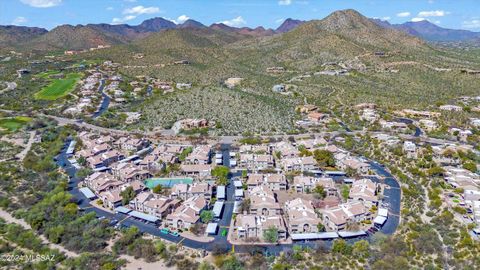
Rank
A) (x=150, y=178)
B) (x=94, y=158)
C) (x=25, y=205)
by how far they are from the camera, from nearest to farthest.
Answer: (x=25, y=205), (x=150, y=178), (x=94, y=158)

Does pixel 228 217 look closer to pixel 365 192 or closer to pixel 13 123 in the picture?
pixel 365 192

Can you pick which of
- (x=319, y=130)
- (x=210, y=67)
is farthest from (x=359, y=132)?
(x=210, y=67)

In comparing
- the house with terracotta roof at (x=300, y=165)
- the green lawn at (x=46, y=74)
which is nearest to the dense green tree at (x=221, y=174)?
the house with terracotta roof at (x=300, y=165)

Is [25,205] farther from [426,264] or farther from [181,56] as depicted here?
[181,56]

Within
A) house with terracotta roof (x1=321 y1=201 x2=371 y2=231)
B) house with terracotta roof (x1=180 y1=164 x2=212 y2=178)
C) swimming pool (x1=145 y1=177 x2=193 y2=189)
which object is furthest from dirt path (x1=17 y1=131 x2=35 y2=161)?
house with terracotta roof (x1=321 y1=201 x2=371 y2=231)

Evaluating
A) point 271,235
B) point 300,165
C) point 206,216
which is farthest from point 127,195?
point 300,165

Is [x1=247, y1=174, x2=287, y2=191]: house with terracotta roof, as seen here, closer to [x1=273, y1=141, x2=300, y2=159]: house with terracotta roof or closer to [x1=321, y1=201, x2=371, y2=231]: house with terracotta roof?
[x1=321, y1=201, x2=371, y2=231]: house with terracotta roof
